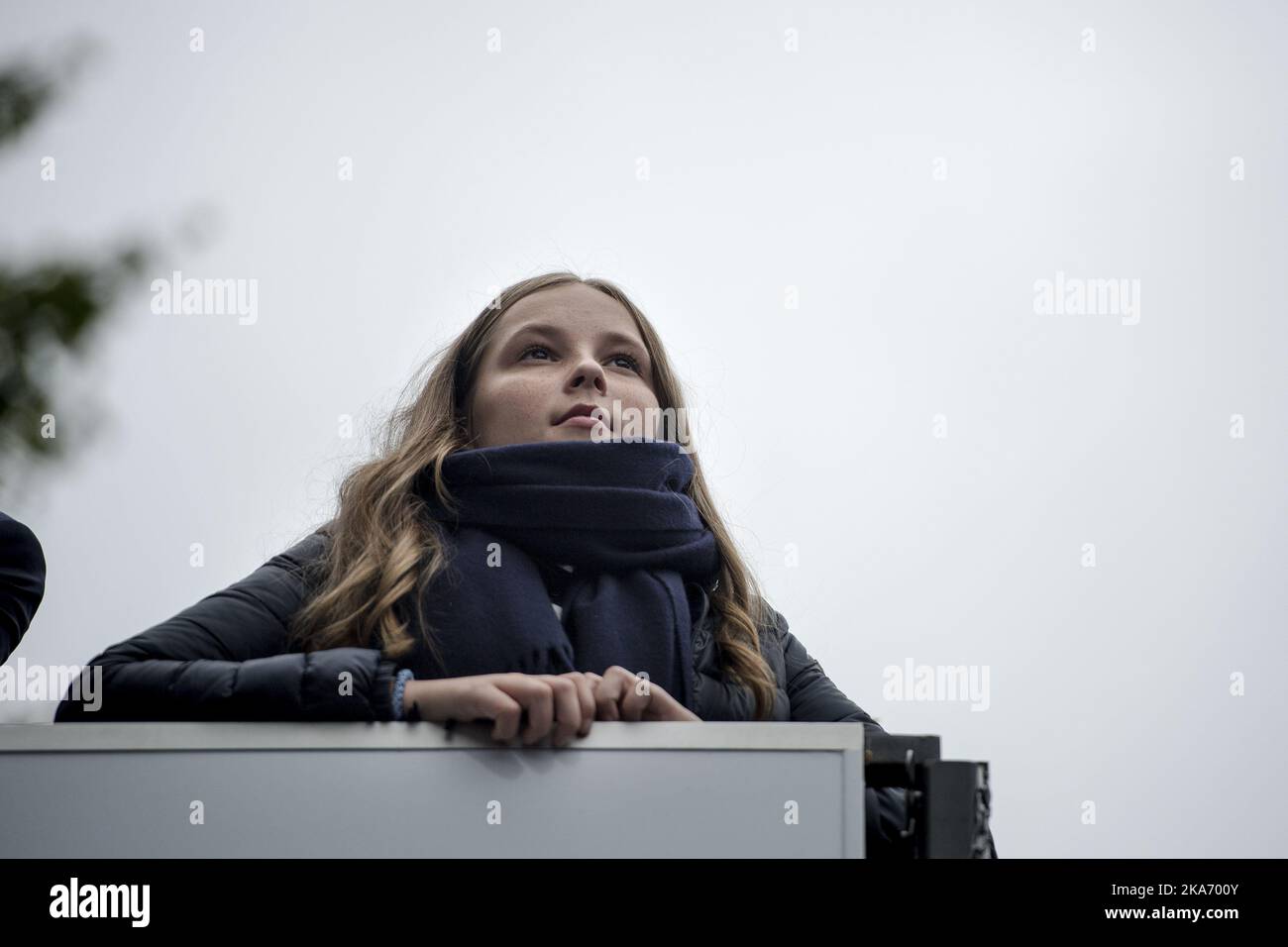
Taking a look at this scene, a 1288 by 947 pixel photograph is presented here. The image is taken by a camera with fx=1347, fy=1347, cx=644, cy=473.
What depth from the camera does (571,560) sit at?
176cm

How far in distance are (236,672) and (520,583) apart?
409 mm

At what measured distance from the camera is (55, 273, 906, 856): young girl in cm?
140

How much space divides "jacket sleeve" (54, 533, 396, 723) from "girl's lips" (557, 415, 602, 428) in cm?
42

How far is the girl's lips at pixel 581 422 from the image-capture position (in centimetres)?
189

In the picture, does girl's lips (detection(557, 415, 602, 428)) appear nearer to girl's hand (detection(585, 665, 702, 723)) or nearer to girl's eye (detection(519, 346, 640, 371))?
girl's eye (detection(519, 346, 640, 371))

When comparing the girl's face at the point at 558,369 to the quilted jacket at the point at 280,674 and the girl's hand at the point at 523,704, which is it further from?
the girl's hand at the point at 523,704

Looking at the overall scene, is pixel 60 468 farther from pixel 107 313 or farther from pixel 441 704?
pixel 441 704

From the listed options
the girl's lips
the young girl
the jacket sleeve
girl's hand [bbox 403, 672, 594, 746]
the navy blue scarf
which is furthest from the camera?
the girl's lips

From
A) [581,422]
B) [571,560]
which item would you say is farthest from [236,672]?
[581,422]

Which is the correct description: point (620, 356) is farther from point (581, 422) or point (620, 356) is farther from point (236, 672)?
point (236, 672)

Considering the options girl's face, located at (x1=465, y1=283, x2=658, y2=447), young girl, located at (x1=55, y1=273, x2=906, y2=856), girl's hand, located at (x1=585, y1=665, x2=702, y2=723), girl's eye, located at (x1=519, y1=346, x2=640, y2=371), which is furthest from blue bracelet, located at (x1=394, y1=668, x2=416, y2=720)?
girl's eye, located at (x1=519, y1=346, x2=640, y2=371)

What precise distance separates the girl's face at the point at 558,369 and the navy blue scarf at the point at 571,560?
0.11m
